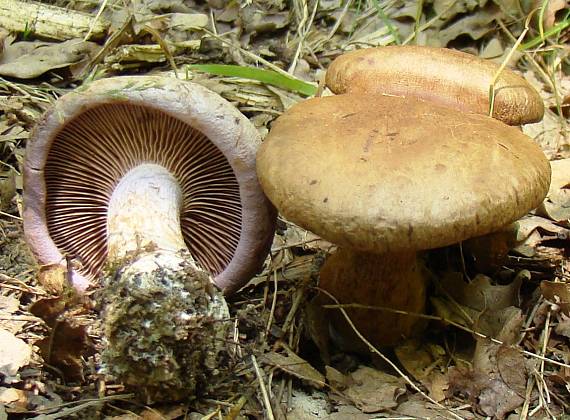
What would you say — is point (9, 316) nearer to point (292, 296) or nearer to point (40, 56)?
point (292, 296)

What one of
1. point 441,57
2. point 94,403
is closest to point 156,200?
point 94,403

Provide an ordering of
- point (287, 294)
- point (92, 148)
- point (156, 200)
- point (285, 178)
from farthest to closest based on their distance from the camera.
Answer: point (287, 294)
point (92, 148)
point (156, 200)
point (285, 178)

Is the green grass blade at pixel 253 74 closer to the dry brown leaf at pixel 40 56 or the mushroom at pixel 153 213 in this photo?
the mushroom at pixel 153 213

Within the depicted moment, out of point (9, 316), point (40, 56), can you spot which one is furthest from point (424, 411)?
point (40, 56)

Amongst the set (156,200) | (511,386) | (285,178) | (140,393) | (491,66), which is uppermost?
(491,66)

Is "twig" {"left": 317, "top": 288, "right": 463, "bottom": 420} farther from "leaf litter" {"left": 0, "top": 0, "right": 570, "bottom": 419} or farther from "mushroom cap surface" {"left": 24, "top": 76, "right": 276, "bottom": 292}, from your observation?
"mushroom cap surface" {"left": 24, "top": 76, "right": 276, "bottom": 292}

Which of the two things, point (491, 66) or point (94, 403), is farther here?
point (491, 66)

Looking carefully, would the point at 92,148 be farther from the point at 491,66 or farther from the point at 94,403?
the point at 491,66

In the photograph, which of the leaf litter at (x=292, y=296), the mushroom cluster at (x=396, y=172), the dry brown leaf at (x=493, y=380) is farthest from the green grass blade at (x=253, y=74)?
the dry brown leaf at (x=493, y=380)
